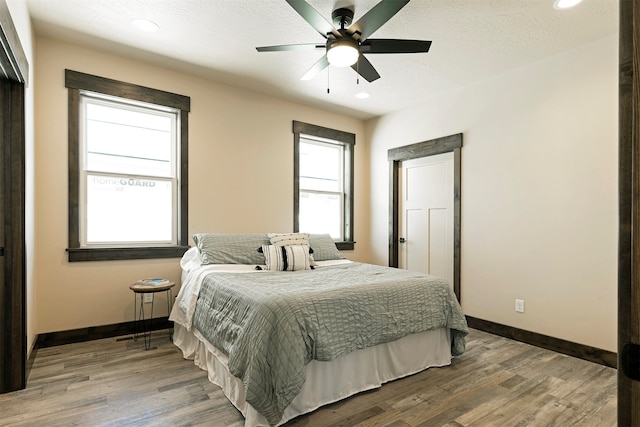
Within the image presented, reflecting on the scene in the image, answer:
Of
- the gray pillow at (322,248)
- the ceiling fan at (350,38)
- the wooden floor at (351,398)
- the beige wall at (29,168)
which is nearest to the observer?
the wooden floor at (351,398)

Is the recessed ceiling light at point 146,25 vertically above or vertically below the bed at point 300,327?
above

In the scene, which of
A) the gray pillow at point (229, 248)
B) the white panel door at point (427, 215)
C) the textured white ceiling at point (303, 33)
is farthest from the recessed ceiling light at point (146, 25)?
the white panel door at point (427, 215)

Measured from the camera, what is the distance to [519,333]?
3.40 meters

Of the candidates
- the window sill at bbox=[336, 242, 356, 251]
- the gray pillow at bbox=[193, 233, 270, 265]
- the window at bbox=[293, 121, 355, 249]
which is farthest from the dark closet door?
the window sill at bbox=[336, 242, 356, 251]

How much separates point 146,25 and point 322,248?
266 centimetres

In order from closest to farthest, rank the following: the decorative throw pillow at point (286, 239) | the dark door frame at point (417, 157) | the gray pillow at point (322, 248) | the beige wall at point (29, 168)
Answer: the beige wall at point (29, 168) → the decorative throw pillow at point (286, 239) → the gray pillow at point (322, 248) → the dark door frame at point (417, 157)

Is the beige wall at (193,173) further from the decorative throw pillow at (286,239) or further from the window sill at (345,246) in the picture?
the decorative throw pillow at (286,239)

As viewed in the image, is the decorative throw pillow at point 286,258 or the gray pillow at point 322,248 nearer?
the decorative throw pillow at point 286,258

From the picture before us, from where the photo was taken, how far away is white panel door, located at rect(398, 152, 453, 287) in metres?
4.19

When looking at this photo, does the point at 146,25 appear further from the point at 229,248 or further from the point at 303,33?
the point at 229,248

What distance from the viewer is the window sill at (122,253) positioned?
316cm

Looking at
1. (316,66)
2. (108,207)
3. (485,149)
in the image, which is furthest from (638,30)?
(108,207)

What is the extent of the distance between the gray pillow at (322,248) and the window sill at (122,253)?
1372 mm

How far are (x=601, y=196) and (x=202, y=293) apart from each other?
134 inches
